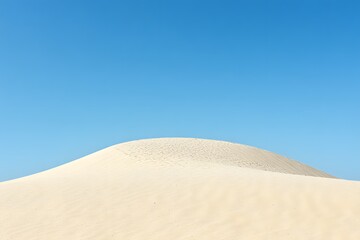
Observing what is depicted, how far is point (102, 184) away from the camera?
13453 millimetres

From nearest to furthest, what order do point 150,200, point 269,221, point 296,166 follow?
point 269,221 < point 150,200 < point 296,166

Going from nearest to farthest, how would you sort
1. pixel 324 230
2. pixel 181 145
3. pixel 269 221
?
pixel 324 230, pixel 269 221, pixel 181 145

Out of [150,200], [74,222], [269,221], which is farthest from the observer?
[150,200]

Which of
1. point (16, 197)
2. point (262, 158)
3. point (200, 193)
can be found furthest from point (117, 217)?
point (262, 158)

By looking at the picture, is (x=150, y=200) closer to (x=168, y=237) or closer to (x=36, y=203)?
(x=168, y=237)

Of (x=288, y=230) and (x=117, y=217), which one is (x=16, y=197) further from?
(x=288, y=230)

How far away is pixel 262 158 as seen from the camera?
3005 centimetres

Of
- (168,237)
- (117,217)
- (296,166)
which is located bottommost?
(168,237)

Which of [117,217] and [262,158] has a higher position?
[262,158]

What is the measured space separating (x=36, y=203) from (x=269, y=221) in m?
7.42

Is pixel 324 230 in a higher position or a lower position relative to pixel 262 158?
lower

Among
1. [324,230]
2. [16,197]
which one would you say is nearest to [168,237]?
[324,230]

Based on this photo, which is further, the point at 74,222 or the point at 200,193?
the point at 200,193

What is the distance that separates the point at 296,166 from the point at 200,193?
72.3 feet
